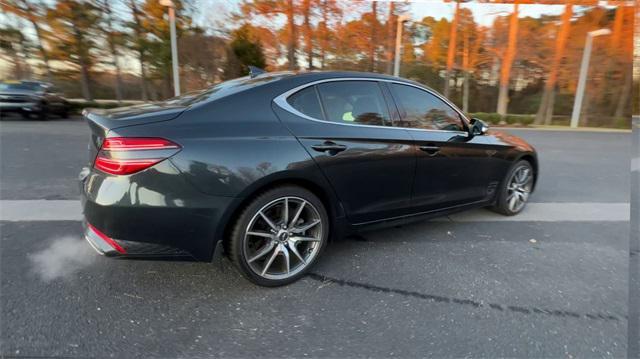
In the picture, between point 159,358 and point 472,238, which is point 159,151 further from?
point 472,238

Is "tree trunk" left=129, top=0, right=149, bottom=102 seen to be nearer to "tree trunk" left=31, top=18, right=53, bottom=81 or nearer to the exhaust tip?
"tree trunk" left=31, top=18, right=53, bottom=81

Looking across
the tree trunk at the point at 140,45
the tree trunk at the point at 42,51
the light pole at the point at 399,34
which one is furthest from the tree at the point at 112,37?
the light pole at the point at 399,34

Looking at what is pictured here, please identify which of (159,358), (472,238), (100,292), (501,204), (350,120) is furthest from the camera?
(501,204)

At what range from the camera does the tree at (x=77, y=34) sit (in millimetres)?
16609

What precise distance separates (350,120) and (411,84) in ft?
2.83

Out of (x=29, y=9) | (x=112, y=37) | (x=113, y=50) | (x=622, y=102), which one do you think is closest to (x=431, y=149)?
(x=112, y=37)

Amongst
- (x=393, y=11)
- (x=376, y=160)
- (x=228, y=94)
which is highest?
(x=393, y=11)

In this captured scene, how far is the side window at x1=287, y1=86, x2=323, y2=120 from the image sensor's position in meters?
2.90

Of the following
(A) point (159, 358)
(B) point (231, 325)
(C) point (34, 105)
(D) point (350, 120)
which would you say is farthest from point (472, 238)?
(C) point (34, 105)

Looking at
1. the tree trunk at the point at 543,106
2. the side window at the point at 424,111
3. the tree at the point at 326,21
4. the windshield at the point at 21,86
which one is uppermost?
the tree at the point at 326,21

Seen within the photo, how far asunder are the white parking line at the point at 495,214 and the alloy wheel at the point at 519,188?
0.14 metres

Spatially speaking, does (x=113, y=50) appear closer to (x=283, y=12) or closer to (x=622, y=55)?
(x=283, y=12)

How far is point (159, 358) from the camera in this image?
2.15 meters

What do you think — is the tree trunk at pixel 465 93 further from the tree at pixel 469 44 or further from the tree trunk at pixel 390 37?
the tree trunk at pixel 390 37
